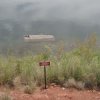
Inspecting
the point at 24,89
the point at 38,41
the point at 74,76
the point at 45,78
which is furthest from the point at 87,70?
Answer: the point at 38,41

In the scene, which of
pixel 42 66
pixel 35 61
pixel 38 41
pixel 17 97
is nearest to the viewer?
pixel 17 97

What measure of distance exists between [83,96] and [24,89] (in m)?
1.22

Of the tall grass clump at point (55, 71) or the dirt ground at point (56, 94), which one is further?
the tall grass clump at point (55, 71)

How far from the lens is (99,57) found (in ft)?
44.9

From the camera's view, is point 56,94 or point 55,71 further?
point 55,71

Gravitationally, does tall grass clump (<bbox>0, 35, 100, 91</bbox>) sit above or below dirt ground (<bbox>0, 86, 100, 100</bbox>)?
above

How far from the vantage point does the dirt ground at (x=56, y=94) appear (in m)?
10.3

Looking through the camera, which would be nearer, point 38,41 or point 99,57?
point 99,57

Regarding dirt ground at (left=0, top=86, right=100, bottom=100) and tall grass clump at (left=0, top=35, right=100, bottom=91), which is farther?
tall grass clump at (left=0, top=35, right=100, bottom=91)

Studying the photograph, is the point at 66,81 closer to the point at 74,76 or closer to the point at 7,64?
the point at 74,76

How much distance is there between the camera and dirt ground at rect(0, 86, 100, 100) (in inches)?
406

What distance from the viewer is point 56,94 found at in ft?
35.4

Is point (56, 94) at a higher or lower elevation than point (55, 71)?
lower

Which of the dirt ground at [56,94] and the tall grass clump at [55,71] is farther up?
the tall grass clump at [55,71]
